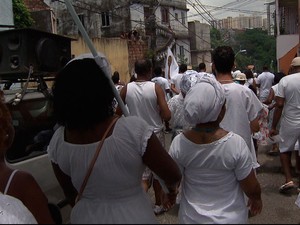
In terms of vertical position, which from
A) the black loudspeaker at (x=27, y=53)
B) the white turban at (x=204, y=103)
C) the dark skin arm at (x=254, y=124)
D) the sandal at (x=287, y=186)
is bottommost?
the sandal at (x=287, y=186)

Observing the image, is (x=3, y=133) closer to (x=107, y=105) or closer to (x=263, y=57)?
(x=107, y=105)

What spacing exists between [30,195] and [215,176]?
1229 mm

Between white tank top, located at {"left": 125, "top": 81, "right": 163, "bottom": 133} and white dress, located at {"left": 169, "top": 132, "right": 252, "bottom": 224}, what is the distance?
6.97 feet

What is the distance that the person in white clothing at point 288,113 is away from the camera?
17.8 feet

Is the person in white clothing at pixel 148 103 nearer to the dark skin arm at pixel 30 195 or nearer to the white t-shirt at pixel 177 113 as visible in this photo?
the white t-shirt at pixel 177 113

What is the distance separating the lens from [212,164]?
8.75 ft

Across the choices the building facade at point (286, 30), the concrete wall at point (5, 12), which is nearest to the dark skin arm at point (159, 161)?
the concrete wall at point (5, 12)

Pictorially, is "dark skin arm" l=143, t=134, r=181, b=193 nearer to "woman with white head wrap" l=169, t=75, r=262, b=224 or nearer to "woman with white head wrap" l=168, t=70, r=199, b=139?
"woman with white head wrap" l=169, t=75, r=262, b=224

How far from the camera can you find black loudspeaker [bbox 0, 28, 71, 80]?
389 cm

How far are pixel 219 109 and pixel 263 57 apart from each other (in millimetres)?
75066

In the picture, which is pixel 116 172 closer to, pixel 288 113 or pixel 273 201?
pixel 273 201

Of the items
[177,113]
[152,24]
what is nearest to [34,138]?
[177,113]

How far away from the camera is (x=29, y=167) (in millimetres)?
3389

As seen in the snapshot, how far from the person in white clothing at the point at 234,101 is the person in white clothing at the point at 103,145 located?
1963mm
